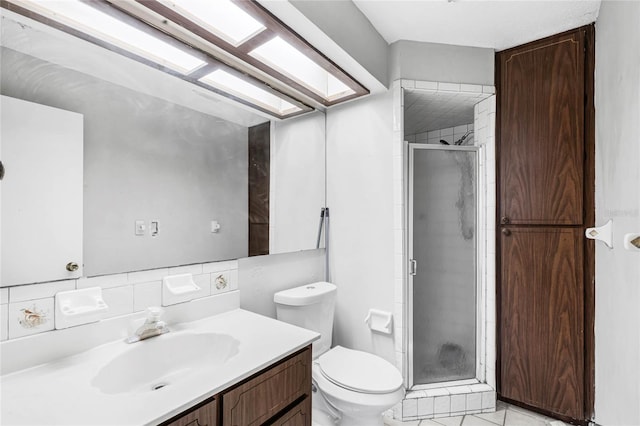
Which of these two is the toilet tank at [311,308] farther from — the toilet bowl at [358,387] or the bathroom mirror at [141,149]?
the bathroom mirror at [141,149]

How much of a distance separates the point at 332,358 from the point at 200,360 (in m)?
0.85

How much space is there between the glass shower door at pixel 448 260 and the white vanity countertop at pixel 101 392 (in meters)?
1.19

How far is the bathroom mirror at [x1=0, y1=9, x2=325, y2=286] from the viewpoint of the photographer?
3.20 feet

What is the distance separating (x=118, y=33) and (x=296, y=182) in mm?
1171

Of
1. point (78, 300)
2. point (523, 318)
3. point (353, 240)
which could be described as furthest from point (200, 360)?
point (523, 318)

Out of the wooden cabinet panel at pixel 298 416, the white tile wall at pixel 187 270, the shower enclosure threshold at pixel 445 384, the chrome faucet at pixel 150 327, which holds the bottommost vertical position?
the shower enclosure threshold at pixel 445 384

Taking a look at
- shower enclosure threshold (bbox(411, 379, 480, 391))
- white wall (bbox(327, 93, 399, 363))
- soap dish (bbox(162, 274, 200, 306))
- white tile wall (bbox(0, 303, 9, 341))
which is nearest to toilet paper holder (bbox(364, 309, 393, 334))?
white wall (bbox(327, 93, 399, 363))

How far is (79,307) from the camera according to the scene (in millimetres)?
1026

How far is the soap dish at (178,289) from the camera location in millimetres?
1260

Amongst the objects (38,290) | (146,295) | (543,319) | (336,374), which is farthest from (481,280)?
(38,290)

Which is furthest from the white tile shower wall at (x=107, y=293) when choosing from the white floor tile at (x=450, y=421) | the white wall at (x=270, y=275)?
the white floor tile at (x=450, y=421)

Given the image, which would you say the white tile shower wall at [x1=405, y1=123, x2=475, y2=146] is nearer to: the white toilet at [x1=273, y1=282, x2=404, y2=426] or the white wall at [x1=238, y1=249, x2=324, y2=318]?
the white wall at [x1=238, y1=249, x2=324, y2=318]

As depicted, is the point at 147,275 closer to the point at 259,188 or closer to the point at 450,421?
the point at 259,188

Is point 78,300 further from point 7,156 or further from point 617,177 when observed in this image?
point 617,177
